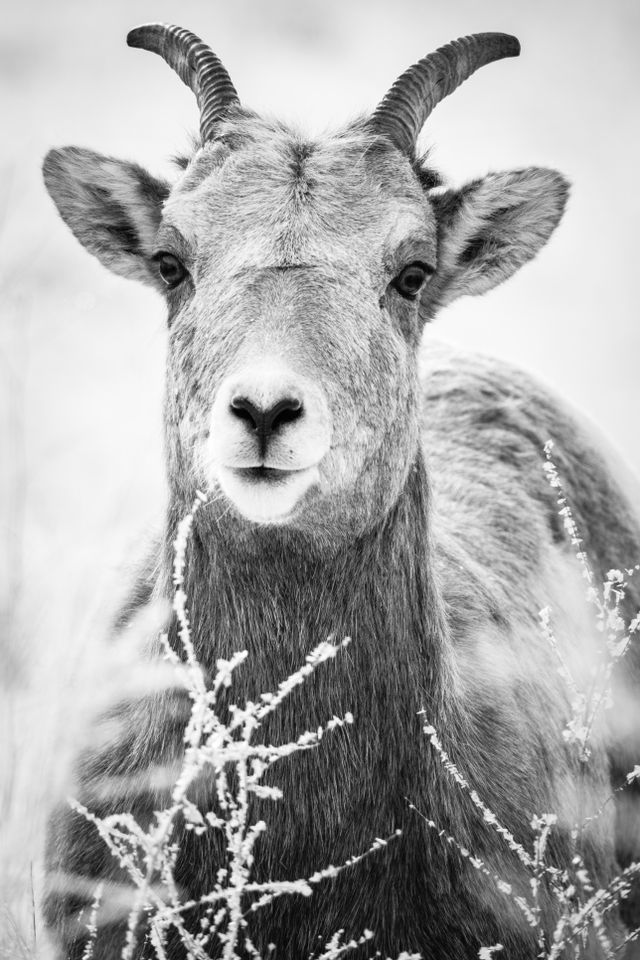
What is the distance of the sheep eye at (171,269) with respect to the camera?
14.4 ft

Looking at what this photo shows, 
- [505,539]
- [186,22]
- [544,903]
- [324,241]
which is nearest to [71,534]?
[505,539]

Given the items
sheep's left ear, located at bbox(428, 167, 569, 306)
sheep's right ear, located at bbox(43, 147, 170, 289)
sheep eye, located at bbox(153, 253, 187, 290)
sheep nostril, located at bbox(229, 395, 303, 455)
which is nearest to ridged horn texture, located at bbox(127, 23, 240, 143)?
sheep's right ear, located at bbox(43, 147, 170, 289)

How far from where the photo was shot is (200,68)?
15.9ft

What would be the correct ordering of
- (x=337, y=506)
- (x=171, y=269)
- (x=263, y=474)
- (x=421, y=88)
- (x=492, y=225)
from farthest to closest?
(x=492, y=225) → (x=421, y=88) → (x=171, y=269) → (x=337, y=506) → (x=263, y=474)

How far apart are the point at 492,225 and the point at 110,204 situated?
5.76 feet

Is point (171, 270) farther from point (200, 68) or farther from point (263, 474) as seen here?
point (263, 474)

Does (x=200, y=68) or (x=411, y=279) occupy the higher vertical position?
(x=200, y=68)

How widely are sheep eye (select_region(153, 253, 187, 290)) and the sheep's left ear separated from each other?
1176 mm

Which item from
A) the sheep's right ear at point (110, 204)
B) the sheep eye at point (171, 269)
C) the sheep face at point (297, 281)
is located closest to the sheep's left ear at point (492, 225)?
the sheep face at point (297, 281)

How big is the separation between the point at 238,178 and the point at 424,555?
1.69 m

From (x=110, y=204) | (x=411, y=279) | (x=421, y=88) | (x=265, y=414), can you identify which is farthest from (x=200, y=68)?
(x=265, y=414)

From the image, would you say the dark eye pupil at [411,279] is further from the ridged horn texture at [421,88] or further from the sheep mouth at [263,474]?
the sheep mouth at [263,474]

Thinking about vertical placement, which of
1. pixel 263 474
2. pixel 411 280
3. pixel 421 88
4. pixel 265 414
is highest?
pixel 421 88

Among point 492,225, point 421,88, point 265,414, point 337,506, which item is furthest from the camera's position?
point 492,225
